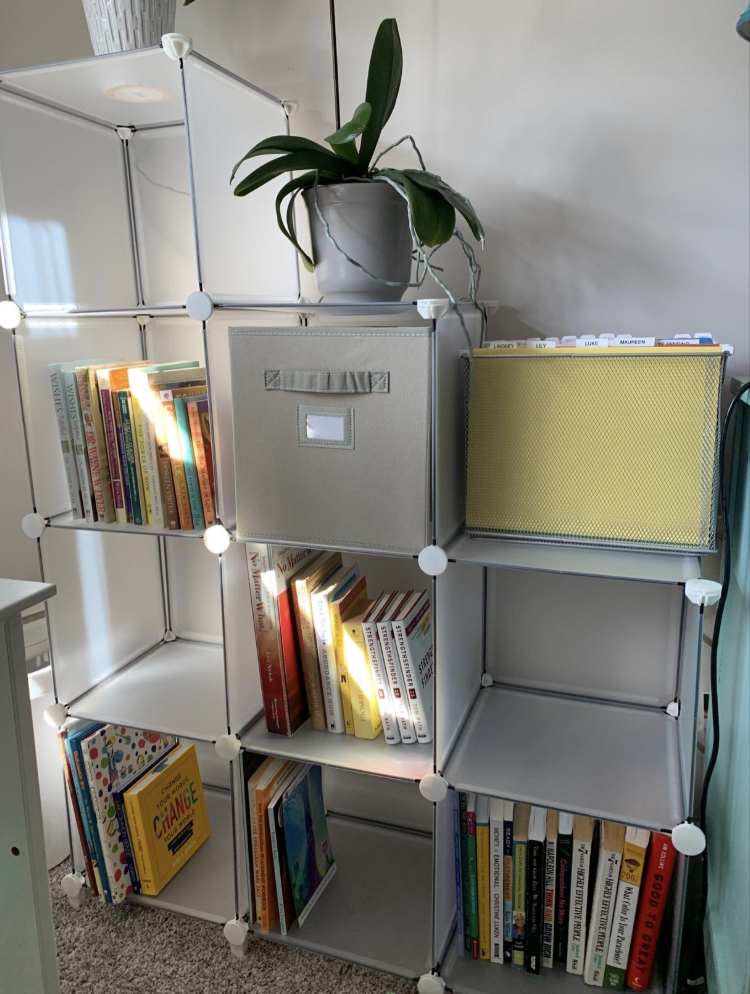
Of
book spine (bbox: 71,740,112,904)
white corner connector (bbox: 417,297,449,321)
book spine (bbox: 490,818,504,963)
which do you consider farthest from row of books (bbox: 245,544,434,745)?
white corner connector (bbox: 417,297,449,321)

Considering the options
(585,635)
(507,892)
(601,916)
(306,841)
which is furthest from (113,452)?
(601,916)

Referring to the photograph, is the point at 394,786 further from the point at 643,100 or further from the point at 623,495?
the point at 643,100

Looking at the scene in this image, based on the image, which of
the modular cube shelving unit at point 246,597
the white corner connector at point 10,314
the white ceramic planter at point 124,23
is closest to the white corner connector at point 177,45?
the modular cube shelving unit at point 246,597

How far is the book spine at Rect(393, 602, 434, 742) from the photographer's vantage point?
139 centimetres

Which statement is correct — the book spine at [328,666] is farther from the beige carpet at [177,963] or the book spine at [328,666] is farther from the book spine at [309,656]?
the beige carpet at [177,963]

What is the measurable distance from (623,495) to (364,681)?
581mm

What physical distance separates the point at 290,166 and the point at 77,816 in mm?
1352

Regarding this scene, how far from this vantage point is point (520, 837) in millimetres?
1439

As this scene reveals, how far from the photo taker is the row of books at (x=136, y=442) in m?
1.45

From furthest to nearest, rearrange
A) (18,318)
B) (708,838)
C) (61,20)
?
(61,20), (18,318), (708,838)

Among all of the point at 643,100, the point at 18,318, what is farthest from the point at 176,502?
the point at 643,100

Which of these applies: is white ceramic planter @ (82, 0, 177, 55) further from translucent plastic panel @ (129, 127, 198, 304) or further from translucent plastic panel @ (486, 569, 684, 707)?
translucent plastic panel @ (486, 569, 684, 707)

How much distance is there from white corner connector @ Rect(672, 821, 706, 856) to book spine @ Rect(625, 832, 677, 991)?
0.41 ft

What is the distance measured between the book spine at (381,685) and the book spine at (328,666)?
0.26ft
